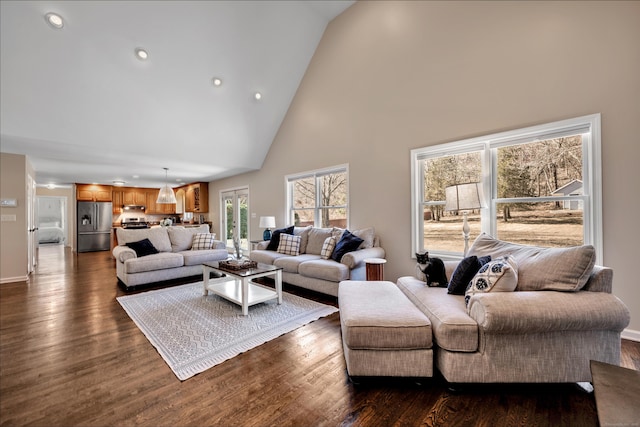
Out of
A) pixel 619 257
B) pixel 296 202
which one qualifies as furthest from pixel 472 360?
pixel 296 202

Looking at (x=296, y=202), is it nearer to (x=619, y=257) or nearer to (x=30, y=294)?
(x=30, y=294)

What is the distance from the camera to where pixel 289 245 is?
469cm

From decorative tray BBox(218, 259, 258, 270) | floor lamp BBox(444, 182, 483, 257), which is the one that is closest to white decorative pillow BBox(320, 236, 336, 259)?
decorative tray BBox(218, 259, 258, 270)

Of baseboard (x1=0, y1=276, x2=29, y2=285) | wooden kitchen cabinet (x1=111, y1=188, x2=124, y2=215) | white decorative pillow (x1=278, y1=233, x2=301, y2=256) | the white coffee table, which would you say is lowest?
baseboard (x1=0, y1=276, x2=29, y2=285)

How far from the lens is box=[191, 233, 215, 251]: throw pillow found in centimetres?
516

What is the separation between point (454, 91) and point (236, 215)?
20.3 ft

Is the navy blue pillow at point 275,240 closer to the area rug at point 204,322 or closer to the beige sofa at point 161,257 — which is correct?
the beige sofa at point 161,257

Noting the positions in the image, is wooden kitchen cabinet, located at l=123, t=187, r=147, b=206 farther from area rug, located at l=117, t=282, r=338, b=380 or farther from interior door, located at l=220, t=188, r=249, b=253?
area rug, located at l=117, t=282, r=338, b=380

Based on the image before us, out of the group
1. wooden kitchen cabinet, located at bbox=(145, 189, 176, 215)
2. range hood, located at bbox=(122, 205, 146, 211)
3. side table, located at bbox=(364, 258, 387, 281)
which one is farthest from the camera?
wooden kitchen cabinet, located at bbox=(145, 189, 176, 215)

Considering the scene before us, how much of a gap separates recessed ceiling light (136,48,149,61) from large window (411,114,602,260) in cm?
394

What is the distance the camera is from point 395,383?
1857 mm

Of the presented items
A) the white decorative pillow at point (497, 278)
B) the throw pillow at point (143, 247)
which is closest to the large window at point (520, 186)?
the white decorative pillow at point (497, 278)

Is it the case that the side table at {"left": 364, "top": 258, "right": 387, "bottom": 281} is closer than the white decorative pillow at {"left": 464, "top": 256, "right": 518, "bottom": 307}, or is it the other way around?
the white decorative pillow at {"left": 464, "top": 256, "right": 518, "bottom": 307}

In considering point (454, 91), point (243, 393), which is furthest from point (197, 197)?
point (243, 393)
